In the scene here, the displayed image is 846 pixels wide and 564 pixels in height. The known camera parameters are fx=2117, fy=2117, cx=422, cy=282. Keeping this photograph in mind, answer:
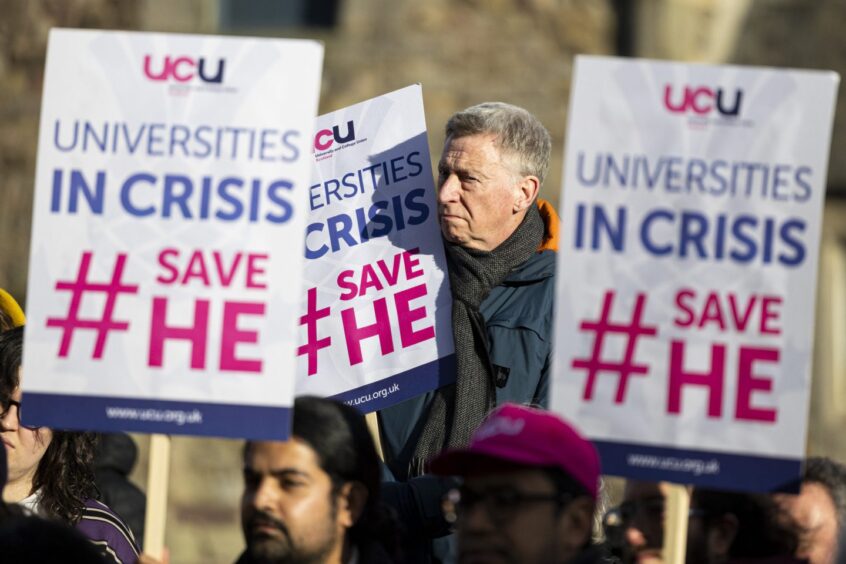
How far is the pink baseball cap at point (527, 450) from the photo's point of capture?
4715 millimetres

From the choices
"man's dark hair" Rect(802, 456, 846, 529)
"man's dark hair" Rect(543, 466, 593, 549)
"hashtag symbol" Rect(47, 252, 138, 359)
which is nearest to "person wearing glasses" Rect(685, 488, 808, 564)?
"man's dark hair" Rect(802, 456, 846, 529)

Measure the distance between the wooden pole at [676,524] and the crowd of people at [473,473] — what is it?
0.13 m

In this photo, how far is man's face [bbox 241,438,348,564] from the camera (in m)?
4.89

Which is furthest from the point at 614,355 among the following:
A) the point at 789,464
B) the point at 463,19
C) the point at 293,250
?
the point at 463,19

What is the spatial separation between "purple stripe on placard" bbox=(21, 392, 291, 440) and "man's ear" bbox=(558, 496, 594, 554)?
72 cm

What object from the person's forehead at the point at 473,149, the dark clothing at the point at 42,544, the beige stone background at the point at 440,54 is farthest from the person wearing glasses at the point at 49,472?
the beige stone background at the point at 440,54

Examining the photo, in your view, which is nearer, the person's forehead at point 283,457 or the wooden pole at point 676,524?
the wooden pole at point 676,524

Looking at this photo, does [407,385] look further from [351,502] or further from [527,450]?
[527,450]

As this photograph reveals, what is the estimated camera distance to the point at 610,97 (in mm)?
5047

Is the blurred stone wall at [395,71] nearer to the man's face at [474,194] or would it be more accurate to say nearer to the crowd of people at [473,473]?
the crowd of people at [473,473]

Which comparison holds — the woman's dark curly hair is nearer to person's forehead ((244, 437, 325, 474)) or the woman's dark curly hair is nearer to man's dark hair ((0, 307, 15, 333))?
man's dark hair ((0, 307, 15, 333))

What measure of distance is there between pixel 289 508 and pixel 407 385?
121 centimetres

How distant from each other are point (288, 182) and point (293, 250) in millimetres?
167

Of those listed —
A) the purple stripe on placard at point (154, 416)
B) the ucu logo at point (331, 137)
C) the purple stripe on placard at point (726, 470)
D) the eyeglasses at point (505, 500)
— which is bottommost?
the eyeglasses at point (505, 500)
